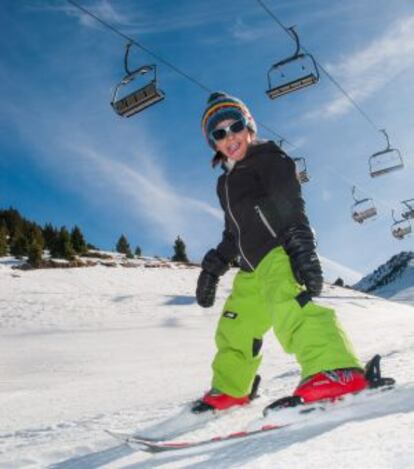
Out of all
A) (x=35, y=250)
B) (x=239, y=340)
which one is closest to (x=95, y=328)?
(x=239, y=340)

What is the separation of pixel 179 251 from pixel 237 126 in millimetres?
55928

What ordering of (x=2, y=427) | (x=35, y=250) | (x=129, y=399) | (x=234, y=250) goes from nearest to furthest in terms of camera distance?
1. (x=2, y=427)
2. (x=234, y=250)
3. (x=129, y=399)
4. (x=35, y=250)

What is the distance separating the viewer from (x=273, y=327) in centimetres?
232

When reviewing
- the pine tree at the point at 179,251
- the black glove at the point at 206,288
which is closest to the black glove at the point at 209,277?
the black glove at the point at 206,288

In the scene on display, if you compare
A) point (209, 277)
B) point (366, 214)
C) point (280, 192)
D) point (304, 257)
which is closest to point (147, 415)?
point (209, 277)

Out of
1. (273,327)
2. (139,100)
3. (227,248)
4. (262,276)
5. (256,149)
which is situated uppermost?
(139,100)

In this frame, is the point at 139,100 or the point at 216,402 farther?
the point at 139,100

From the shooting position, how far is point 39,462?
176 centimetres

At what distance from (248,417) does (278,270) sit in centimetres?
70

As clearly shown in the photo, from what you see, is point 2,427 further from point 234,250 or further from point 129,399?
point 234,250

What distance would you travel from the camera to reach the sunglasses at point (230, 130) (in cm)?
285

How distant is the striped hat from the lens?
9.46 ft

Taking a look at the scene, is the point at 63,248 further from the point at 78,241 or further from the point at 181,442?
the point at 181,442

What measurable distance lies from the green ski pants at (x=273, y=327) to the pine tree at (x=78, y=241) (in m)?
47.6
